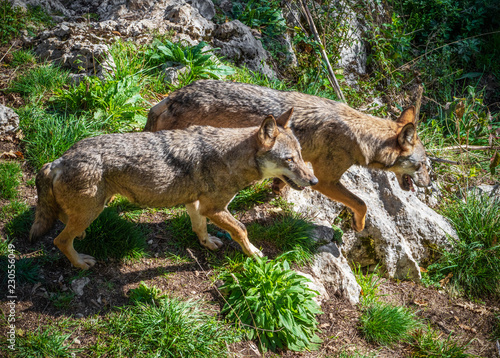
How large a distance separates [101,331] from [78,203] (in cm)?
140

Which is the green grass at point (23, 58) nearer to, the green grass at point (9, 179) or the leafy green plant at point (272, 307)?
the green grass at point (9, 179)

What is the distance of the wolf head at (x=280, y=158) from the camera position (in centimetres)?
471

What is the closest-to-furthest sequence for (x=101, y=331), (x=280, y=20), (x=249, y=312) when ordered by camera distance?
1. (x=101, y=331)
2. (x=249, y=312)
3. (x=280, y=20)

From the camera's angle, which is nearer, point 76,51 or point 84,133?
point 84,133

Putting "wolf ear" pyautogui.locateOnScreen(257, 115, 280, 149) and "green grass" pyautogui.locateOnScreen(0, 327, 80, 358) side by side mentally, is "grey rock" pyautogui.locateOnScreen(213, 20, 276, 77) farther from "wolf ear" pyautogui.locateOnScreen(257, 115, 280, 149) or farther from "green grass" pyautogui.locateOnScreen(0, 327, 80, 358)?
"green grass" pyautogui.locateOnScreen(0, 327, 80, 358)

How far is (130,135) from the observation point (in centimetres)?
467

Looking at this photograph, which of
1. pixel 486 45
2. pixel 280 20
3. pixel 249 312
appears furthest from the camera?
pixel 486 45

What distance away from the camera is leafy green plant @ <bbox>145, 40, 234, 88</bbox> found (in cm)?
Answer: 761

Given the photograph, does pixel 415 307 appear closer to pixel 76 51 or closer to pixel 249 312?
pixel 249 312

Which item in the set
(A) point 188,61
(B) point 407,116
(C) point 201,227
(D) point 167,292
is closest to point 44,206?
(D) point 167,292

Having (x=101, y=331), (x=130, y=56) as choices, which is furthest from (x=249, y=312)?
(x=130, y=56)

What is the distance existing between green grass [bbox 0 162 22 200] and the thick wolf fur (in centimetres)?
201

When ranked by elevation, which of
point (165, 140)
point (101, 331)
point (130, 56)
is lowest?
point (101, 331)

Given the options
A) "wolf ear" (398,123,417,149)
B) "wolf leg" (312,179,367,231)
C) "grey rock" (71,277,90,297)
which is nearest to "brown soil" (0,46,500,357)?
"grey rock" (71,277,90,297)
